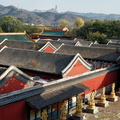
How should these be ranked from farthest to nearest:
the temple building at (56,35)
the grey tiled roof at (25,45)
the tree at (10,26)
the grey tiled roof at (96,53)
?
1. the tree at (10,26)
2. the temple building at (56,35)
3. the grey tiled roof at (25,45)
4. the grey tiled roof at (96,53)

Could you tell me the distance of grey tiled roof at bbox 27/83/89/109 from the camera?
11.2m

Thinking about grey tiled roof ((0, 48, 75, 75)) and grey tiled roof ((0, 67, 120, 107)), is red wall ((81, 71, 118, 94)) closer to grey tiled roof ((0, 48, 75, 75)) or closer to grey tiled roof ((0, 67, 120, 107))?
grey tiled roof ((0, 67, 120, 107))

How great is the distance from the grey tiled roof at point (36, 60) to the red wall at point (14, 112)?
6.75 metres

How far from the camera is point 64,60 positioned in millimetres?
19047

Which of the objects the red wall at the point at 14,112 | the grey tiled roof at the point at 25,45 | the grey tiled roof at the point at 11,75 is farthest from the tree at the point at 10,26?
the red wall at the point at 14,112

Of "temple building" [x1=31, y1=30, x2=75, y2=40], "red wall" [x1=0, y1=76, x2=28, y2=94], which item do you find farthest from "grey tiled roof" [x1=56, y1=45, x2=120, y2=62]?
"temple building" [x1=31, y1=30, x2=75, y2=40]

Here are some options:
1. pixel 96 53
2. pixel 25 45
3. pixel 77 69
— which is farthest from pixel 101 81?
pixel 25 45

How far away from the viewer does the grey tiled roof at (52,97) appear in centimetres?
1123

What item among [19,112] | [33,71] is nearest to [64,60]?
[33,71]

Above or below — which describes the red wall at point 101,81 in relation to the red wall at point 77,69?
below

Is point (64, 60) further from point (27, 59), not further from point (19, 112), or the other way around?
point (19, 112)

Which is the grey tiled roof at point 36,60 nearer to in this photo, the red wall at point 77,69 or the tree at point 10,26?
the red wall at point 77,69

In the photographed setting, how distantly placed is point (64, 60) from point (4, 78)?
21.3 feet

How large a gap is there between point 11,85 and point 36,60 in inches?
231
